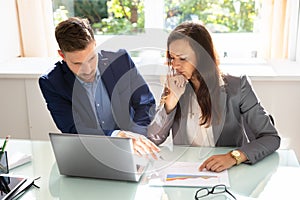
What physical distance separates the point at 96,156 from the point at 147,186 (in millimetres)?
194

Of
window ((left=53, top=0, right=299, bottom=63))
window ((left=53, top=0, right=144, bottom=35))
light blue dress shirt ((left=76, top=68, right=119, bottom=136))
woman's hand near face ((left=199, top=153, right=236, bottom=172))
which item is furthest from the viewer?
window ((left=53, top=0, right=144, bottom=35))

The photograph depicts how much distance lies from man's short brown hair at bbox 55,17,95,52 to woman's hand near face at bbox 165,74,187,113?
384mm

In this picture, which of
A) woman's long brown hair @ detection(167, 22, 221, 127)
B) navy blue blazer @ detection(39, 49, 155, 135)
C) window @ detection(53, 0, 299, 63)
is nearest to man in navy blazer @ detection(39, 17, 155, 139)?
navy blue blazer @ detection(39, 49, 155, 135)

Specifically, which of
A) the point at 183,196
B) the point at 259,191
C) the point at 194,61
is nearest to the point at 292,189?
the point at 259,191

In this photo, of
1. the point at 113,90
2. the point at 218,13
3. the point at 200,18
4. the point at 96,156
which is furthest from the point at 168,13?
the point at 96,156

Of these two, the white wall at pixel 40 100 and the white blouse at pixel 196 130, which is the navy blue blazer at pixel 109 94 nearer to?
the white blouse at pixel 196 130

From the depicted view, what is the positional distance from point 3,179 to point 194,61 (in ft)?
2.82

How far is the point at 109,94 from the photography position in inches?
72.2

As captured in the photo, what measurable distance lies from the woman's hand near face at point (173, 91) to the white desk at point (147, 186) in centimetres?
22

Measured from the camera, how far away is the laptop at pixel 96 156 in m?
1.23

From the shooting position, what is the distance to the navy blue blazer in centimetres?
178

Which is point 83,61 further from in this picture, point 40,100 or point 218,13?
point 218,13

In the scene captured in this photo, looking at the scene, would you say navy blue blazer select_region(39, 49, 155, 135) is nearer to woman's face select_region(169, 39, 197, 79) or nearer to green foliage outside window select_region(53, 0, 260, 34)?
woman's face select_region(169, 39, 197, 79)

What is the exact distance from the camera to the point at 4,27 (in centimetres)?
277
